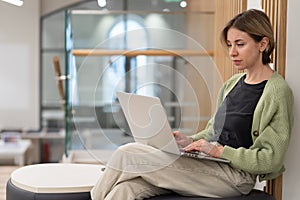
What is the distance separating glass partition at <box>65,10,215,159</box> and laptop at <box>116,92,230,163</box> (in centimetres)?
95

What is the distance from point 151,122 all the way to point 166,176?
202 millimetres

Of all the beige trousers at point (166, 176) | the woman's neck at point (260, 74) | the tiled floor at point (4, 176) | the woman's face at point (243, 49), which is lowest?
the tiled floor at point (4, 176)

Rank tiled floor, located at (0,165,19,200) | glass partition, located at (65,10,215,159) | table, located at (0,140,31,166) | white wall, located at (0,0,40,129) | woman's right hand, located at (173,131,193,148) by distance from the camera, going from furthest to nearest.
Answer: white wall, located at (0,0,40,129) < table, located at (0,140,31,166) < tiled floor, located at (0,165,19,200) < glass partition, located at (65,10,215,159) < woman's right hand, located at (173,131,193,148)

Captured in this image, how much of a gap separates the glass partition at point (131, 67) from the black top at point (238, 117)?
836 mm

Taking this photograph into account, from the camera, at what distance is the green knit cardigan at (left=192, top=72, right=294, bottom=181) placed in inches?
65.3

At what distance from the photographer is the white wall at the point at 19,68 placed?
7066mm

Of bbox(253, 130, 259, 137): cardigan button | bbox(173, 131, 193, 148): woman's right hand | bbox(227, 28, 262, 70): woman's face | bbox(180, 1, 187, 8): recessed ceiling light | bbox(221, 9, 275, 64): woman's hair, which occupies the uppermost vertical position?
bbox(180, 1, 187, 8): recessed ceiling light

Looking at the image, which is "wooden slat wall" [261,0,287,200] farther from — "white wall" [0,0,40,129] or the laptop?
"white wall" [0,0,40,129]

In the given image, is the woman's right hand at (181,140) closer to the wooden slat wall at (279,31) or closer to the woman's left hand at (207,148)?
the woman's left hand at (207,148)

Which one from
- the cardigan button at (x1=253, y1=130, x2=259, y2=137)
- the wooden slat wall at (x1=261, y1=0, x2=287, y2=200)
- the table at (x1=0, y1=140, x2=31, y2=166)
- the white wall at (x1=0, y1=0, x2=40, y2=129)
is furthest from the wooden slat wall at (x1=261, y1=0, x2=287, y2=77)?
the white wall at (x1=0, y1=0, x2=40, y2=129)

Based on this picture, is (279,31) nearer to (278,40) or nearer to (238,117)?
(278,40)

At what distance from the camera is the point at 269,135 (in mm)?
1671

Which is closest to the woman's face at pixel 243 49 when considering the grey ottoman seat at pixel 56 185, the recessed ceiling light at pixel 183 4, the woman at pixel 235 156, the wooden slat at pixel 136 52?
the woman at pixel 235 156

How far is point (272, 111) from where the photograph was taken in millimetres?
1683
